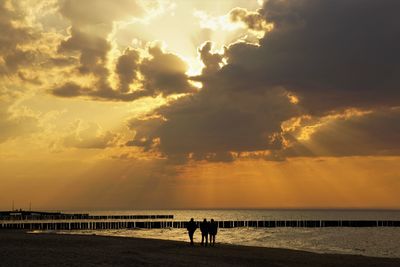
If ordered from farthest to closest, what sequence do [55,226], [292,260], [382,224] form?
[382,224] → [55,226] → [292,260]

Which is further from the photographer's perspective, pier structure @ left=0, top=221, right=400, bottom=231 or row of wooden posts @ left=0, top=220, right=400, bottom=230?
pier structure @ left=0, top=221, right=400, bottom=231

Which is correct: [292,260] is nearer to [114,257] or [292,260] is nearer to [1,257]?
[114,257]

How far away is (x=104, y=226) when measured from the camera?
8356 centimetres

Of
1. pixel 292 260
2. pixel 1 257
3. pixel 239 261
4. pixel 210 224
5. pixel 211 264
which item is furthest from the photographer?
pixel 210 224

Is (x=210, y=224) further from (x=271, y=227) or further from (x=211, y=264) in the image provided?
(x=271, y=227)

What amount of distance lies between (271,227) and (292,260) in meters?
74.0

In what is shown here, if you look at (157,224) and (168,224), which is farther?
(168,224)

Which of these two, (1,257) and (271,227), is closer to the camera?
(1,257)

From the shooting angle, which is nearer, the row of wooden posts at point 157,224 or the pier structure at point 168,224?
the row of wooden posts at point 157,224

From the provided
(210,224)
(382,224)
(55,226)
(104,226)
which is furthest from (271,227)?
(210,224)

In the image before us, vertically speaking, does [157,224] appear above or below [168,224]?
above

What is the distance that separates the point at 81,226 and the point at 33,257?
6273cm

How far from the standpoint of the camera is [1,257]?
66.1ft

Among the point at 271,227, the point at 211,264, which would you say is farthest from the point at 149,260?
the point at 271,227
